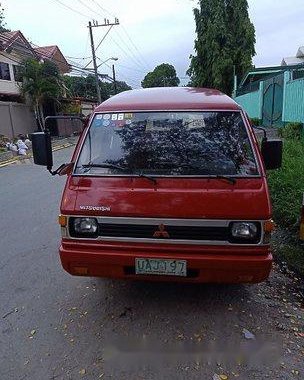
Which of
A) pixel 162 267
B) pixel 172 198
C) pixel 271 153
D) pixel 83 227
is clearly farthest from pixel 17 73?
pixel 162 267

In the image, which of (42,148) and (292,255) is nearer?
(42,148)

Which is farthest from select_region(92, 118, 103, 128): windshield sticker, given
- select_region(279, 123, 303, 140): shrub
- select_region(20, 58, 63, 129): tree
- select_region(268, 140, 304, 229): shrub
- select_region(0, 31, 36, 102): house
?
select_region(0, 31, 36, 102): house

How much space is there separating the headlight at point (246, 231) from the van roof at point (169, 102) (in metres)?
1.34

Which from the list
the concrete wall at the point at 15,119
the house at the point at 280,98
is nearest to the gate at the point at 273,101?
the house at the point at 280,98

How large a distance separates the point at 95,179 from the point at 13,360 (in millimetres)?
1546

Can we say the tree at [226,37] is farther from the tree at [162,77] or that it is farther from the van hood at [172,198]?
the tree at [162,77]

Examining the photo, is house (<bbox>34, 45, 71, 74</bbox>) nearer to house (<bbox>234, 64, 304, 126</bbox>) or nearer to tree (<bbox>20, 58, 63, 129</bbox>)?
tree (<bbox>20, 58, 63, 129</bbox>)

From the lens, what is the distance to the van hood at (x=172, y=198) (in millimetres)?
2977

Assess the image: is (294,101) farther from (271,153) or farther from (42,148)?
(42,148)

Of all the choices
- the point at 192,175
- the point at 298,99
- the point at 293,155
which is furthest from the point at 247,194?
the point at 298,99

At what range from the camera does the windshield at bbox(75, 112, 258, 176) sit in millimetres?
3400

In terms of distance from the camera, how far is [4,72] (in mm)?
27016

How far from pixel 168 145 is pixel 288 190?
2.84 meters

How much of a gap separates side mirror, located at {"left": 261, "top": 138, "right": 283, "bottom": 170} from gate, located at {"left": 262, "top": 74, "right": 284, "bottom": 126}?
10430 millimetres
